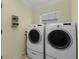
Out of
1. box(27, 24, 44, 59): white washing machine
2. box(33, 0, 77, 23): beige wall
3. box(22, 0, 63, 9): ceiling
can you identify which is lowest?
box(27, 24, 44, 59): white washing machine

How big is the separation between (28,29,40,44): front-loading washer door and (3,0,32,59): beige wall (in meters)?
0.46

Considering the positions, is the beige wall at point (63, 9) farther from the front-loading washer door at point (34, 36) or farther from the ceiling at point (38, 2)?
the front-loading washer door at point (34, 36)

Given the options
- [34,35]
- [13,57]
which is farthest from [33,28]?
[13,57]

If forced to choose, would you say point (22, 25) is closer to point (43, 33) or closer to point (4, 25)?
point (4, 25)

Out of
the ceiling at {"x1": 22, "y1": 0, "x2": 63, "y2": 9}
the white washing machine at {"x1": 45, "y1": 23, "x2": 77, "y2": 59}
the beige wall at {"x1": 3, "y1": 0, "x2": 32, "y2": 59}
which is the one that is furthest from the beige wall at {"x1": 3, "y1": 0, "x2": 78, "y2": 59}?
the white washing machine at {"x1": 45, "y1": 23, "x2": 77, "y2": 59}

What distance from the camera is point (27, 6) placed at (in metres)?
3.32

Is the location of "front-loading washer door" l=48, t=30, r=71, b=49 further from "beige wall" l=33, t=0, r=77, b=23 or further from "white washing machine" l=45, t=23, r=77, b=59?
"beige wall" l=33, t=0, r=77, b=23

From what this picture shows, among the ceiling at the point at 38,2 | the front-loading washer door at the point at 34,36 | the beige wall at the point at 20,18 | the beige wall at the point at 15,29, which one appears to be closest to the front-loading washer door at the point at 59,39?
the front-loading washer door at the point at 34,36

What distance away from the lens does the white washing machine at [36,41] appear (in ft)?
7.29

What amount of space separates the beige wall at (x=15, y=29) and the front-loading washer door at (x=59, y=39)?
110 cm

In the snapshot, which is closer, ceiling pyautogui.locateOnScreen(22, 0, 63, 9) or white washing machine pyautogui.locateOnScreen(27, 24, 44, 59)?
white washing machine pyautogui.locateOnScreen(27, 24, 44, 59)

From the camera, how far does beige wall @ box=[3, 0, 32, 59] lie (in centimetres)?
243

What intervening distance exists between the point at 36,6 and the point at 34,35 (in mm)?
1326

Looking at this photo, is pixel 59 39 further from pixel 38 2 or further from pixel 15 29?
pixel 38 2
